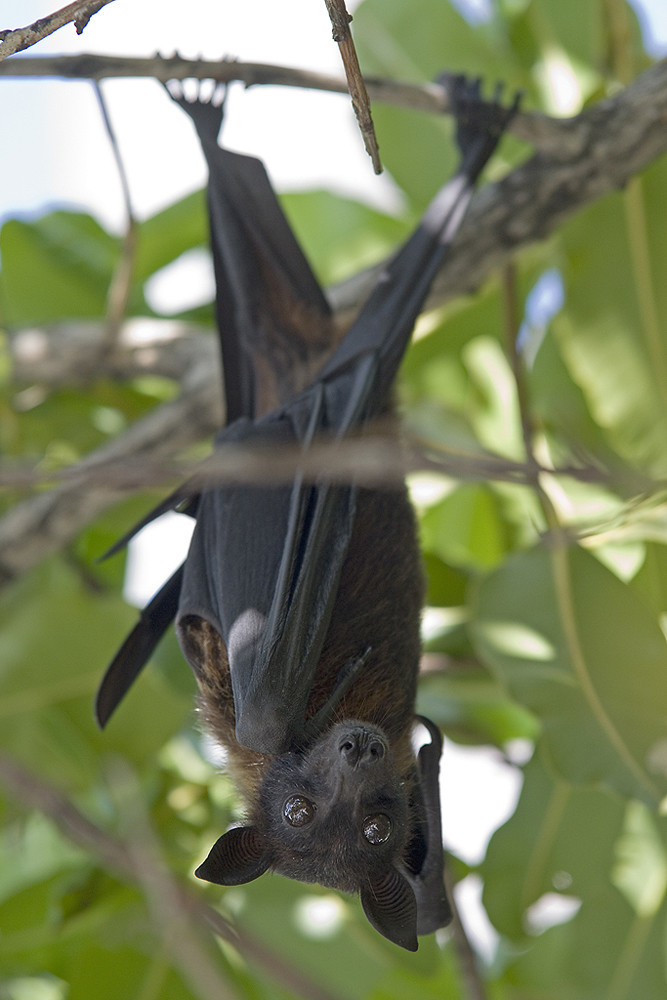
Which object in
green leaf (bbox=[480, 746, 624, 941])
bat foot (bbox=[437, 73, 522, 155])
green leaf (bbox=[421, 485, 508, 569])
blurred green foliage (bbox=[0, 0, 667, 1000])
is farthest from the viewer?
green leaf (bbox=[421, 485, 508, 569])

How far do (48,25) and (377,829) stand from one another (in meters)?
1.75

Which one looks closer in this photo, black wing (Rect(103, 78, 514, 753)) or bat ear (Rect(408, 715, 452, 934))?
black wing (Rect(103, 78, 514, 753))

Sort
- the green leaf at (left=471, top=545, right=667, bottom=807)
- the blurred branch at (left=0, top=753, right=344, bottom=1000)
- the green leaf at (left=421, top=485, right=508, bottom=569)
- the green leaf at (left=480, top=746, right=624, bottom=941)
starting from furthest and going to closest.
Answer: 1. the green leaf at (left=421, top=485, right=508, bottom=569)
2. the green leaf at (left=480, top=746, right=624, bottom=941)
3. the green leaf at (left=471, top=545, right=667, bottom=807)
4. the blurred branch at (left=0, top=753, right=344, bottom=1000)

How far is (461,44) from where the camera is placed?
3.57 m

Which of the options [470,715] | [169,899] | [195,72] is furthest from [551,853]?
[195,72]

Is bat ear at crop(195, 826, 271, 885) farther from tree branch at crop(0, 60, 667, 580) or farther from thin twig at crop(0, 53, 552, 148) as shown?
thin twig at crop(0, 53, 552, 148)

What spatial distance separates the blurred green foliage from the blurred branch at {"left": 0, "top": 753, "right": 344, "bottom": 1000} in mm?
666

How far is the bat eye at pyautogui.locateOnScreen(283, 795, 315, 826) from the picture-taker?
228 centimetres

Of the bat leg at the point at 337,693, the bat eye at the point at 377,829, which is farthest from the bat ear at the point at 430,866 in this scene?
the bat leg at the point at 337,693

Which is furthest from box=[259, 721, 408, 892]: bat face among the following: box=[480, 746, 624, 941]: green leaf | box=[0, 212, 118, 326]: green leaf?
box=[0, 212, 118, 326]: green leaf

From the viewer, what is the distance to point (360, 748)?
2.21m

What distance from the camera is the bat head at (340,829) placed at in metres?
2.23

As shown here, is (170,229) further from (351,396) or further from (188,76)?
(351,396)

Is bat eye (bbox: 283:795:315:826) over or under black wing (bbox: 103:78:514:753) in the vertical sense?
under
